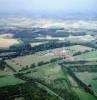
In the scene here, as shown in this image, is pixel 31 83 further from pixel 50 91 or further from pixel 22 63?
pixel 22 63

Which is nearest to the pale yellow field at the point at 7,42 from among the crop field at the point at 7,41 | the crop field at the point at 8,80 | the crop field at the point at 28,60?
the crop field at the point at 7,41

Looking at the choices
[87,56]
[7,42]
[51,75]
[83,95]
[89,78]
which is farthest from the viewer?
[7,42]

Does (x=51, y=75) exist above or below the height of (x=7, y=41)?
below

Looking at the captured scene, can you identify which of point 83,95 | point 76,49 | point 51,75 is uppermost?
point 76,49

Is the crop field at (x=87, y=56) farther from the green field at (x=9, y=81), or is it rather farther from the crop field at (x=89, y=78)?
the green field at (x=9, y=81)

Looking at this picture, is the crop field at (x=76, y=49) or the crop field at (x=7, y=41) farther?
the crop field at (x=7, y=41)

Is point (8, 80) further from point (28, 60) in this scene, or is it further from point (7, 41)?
point (7, 41)

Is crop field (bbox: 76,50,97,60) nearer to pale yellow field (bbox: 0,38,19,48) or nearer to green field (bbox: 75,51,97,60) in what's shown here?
green field (bbox: 75,51,97,60)

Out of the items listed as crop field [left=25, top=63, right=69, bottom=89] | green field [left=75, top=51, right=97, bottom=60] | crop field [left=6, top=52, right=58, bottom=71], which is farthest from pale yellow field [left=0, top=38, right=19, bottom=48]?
crop field [left=25, top=63, right=69, bottom=89]

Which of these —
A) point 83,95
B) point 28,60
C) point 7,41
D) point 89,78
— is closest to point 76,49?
point 28,60

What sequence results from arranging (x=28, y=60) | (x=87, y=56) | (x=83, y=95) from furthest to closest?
1. (x=87, y=56)
2. (x=28, y=60)
3. (x=83, y=95)
